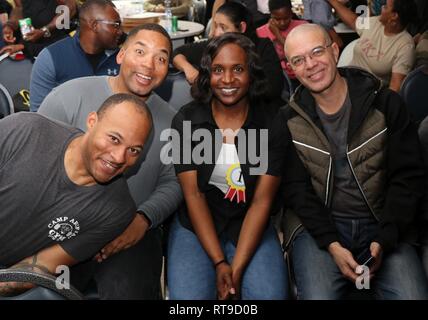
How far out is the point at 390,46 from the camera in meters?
3.23

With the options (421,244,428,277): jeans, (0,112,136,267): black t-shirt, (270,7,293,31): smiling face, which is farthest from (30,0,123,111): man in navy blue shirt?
(421,244,428,277): jeans

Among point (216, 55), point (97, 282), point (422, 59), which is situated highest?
point (422, 59)

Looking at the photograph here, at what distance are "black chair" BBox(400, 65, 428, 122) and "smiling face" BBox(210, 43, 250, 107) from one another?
103 cm

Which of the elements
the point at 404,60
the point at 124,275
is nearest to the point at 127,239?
the point at 124,275

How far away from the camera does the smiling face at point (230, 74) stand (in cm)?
211

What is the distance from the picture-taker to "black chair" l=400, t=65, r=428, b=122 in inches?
104

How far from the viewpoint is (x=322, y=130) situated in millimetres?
2074

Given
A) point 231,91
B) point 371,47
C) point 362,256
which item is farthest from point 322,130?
point 371,47

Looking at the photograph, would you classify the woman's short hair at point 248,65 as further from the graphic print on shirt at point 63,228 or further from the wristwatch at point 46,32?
the wristwatch at point 46,32

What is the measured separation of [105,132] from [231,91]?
0.64m

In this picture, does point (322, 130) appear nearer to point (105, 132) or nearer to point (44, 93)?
point (105, 132)

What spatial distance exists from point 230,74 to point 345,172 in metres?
0.63

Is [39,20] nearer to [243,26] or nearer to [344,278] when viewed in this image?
[243,26]
